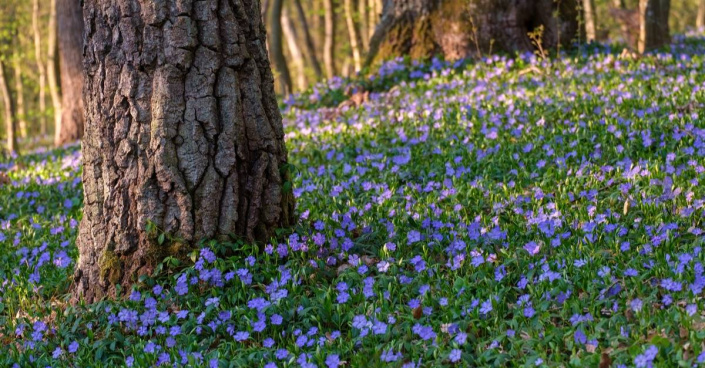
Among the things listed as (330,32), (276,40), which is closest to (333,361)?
(276,40)

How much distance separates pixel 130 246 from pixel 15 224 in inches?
95.2

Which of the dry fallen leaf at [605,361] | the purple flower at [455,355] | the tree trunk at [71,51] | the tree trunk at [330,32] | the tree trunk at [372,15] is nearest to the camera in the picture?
the dry fallen leaf at [605,361]

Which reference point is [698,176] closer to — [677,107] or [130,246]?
[677,107]

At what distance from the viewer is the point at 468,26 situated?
355 inches

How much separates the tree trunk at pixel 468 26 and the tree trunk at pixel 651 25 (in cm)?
83

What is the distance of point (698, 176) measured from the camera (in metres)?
4.59

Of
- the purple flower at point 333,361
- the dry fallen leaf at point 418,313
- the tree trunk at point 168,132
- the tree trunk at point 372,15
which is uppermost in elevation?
the tree trunk at point 372,15

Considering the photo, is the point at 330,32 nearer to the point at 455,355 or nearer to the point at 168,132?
the point at 168,132

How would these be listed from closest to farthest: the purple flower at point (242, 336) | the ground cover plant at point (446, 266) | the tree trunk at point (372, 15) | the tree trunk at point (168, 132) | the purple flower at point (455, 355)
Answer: the purple flower at point (455, 355) → the ground cover plant at point (446, 266) → the purple flower at point (242, 336) → the tree trunk at point (168, 132) → the tree trunk at point (372, 15)

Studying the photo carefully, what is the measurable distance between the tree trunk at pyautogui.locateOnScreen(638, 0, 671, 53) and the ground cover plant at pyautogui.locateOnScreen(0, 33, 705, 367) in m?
2.66

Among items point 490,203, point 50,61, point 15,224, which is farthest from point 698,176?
point 50,61

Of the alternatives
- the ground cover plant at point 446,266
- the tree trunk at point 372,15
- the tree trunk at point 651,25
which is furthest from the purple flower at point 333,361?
the tree trunk at point 372,15

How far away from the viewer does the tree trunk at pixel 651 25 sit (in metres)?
8.94

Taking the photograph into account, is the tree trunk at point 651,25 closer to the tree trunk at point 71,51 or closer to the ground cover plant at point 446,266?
the ground cover plant at point 446,266
